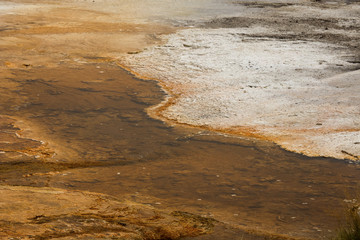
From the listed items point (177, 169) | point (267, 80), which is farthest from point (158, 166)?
point (267, 80)

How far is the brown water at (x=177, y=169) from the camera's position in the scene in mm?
4445

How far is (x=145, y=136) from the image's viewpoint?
6.22m

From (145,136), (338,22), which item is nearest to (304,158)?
(145,136)

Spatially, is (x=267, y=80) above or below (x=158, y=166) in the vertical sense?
above

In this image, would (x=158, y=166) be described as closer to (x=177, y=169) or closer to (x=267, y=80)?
(x=177, y=169)

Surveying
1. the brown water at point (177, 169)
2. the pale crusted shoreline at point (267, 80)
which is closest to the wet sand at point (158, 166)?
the brown water at point (177, 169)

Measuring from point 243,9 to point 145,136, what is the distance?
9.67 meters

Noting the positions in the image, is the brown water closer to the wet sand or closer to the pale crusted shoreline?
the wet sand

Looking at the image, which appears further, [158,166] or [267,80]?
[267,80]

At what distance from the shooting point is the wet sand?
438cm

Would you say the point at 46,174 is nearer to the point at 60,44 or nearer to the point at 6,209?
the point at 6,209

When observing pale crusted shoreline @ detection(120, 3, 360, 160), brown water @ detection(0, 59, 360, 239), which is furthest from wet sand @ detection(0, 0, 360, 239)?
pale crusted shoreline @ detection(120, 3, 360, 160)

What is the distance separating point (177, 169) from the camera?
5.31 m

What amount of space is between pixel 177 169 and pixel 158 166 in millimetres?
193
